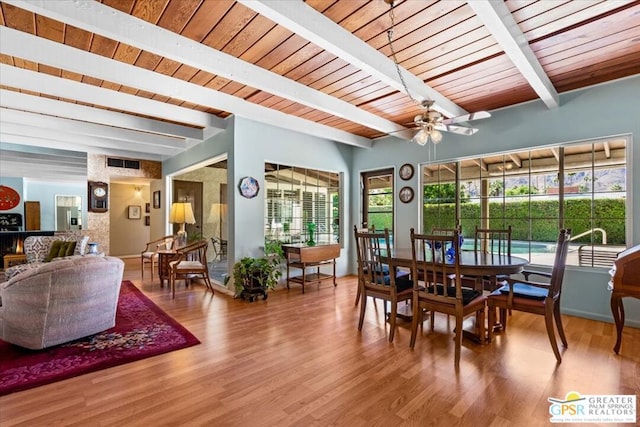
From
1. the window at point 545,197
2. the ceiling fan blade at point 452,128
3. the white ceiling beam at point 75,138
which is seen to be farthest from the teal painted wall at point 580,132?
the white ceiling beam at point 75,138

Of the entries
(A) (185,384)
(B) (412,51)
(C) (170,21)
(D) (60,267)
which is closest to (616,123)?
(B) (412,51)

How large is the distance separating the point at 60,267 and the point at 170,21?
7.05 feet

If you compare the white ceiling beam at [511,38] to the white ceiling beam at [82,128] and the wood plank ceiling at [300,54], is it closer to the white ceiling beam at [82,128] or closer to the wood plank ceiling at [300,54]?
the wood plank ceiling at [300,54]

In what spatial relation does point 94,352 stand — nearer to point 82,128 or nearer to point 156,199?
point 82,128

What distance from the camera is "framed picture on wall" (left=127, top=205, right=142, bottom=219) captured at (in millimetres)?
8602

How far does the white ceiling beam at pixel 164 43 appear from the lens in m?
1.89

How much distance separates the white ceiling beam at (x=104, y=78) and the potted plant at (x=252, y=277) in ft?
6.60

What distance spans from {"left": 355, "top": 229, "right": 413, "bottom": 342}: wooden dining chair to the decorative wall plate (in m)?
2.03

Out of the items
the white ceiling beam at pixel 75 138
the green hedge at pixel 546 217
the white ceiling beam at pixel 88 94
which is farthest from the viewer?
the white ceiling beam at pixel 75 138

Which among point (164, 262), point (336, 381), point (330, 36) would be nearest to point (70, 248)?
point (164, 262)

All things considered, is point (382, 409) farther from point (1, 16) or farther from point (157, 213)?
point (157, 213)

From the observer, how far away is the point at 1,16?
214 centimetres

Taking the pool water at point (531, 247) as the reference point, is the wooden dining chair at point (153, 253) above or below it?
below

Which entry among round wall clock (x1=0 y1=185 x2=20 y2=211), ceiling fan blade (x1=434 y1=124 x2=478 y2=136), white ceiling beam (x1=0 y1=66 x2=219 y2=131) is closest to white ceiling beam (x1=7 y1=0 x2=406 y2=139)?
white ceiling beam (x1=0 y1=66 x2=219 y2=131)
